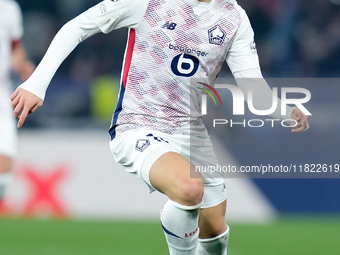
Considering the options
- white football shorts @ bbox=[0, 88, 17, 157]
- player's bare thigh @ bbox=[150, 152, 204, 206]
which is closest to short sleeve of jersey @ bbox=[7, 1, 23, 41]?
white football shorts @ bbox=[0, 88, 17, 157]

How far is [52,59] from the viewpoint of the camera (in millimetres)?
4223

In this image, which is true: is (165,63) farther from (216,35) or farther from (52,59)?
(52,59)

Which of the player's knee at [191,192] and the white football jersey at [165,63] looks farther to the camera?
the white football jersey at [165,63]

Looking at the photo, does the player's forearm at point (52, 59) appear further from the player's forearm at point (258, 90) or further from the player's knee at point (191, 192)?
the player's forearm at point (258, 90)

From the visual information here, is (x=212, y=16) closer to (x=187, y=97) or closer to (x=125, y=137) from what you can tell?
(x=187, y=97)

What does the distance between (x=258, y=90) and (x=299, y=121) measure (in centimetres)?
38

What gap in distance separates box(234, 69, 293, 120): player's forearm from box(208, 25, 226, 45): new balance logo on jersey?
275 millimetres

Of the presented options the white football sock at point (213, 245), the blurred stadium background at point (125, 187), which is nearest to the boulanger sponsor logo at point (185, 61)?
the white football sock at point (213, 245)

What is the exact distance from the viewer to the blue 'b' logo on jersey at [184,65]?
4.48 m

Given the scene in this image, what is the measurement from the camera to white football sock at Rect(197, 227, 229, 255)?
4.89 metres

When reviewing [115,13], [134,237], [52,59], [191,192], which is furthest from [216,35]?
[134,237]

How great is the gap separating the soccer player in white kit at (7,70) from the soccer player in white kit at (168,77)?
1723 millimetres

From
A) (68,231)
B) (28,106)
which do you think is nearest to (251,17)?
(68,231)

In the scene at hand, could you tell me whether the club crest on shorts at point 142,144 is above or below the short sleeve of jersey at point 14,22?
above
